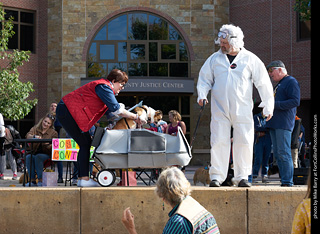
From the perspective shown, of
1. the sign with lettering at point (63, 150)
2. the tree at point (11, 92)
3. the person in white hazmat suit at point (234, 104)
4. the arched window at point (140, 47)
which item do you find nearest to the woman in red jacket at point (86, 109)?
the person in white hazmat suit at point (234, 104)

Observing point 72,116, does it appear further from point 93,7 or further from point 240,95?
point 93,7

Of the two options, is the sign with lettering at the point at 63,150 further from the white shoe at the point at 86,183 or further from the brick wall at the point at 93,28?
the brick wall at the point at 93,28

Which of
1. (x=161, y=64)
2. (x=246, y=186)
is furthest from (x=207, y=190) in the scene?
(x=161, y=64)

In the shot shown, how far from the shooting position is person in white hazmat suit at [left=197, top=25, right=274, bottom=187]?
21.0 ft

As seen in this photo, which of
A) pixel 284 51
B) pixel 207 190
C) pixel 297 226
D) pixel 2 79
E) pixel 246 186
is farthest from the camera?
pixel 284 51

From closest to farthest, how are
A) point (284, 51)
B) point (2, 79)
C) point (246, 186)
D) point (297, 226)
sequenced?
point (297, 226) → point (246, 186) → point (2, 79) → point (284, 51)

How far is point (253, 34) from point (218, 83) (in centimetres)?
2130

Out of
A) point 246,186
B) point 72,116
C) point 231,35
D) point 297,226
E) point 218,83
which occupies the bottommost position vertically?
point 246,186

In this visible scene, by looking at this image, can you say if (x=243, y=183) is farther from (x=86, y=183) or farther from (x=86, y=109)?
(x=86, y=109)

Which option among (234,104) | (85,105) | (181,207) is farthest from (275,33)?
(181,207)

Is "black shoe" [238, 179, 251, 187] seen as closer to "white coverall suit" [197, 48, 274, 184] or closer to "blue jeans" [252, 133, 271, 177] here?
"white coverall suit" [197, 48, 274, 184]

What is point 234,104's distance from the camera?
6391mm

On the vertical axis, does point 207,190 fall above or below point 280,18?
below

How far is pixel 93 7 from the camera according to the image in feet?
86.1
